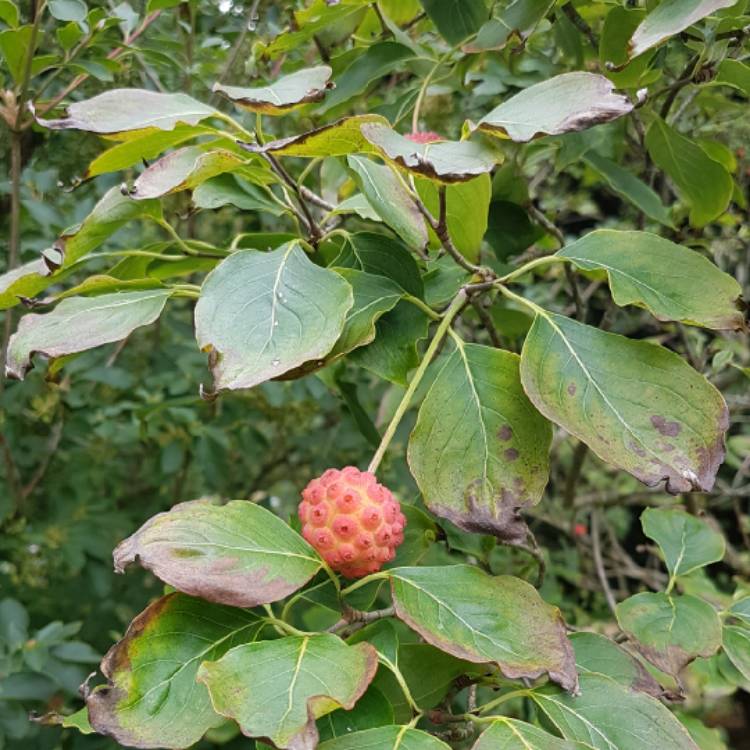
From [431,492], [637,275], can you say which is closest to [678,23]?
[637,275]

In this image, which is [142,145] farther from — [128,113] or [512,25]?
[512,25]

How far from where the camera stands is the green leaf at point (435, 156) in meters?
0.63

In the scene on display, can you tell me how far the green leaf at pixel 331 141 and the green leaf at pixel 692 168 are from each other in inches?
20.7

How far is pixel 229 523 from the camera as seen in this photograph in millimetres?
644

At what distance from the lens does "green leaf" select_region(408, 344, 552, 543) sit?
2.30ft

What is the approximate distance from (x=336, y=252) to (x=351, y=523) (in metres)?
0.37

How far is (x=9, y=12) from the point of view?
1143 mm

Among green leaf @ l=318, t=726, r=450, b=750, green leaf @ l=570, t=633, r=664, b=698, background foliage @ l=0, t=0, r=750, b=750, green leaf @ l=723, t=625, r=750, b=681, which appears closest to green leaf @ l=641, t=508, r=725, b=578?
background foliage @ l=0, t=0, r=750, b=750

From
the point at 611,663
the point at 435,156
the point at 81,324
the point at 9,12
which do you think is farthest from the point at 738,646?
the point at 9,12

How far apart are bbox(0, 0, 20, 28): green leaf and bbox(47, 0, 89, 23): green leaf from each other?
0.20 feet

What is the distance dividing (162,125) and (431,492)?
1.26 ft

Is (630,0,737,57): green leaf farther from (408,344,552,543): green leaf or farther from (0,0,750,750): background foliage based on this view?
(408,344,552,543): green leaf

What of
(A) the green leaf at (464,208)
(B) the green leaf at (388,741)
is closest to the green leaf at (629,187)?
(A) the green leaf at (464,208)

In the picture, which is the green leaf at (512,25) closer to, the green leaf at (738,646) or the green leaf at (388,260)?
the green leaf at (388,260)
